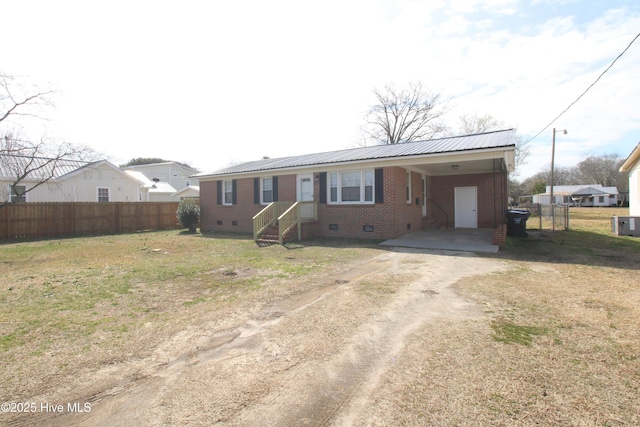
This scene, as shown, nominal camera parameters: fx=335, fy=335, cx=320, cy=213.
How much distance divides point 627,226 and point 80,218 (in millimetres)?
26249

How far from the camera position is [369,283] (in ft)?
21.2

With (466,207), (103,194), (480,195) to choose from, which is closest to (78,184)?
(103,194)

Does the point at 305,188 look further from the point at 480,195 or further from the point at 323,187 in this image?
the point at 480,195

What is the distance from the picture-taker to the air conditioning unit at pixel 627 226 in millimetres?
13750

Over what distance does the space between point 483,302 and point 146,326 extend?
485cm

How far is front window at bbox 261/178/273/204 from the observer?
1627 cm

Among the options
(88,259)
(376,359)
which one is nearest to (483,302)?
(376,359)

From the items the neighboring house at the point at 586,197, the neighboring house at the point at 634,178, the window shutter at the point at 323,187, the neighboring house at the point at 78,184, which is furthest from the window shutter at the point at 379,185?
the neighboring house at the point at 586,197

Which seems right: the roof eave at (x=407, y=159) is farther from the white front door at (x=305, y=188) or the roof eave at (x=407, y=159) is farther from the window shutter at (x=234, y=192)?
the window shutter at (x=234, y=192)

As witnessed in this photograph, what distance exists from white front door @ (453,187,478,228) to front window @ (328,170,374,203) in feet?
19.4

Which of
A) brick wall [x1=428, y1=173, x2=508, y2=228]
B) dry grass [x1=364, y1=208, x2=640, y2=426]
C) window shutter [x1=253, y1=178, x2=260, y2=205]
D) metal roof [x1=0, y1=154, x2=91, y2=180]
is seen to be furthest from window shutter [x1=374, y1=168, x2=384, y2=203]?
metal roof [x1=0, y1=154, x2=91, y2=180]

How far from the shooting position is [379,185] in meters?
12.7

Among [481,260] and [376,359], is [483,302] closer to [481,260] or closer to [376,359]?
[376,359]

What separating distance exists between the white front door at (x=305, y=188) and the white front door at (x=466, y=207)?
24.0ft
